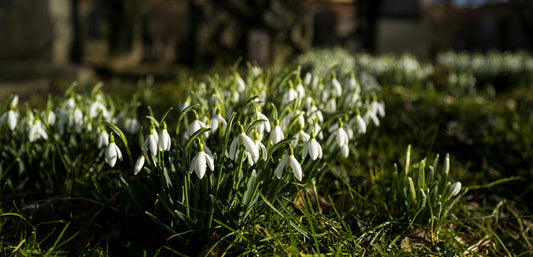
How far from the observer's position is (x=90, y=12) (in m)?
24.7

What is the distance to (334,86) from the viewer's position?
244 cm

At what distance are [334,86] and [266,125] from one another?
0.77 metres

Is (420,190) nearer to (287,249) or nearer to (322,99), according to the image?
(287,249)

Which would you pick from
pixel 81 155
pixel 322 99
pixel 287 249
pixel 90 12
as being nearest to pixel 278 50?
pixel 322 99

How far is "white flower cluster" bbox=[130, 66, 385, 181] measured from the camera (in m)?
1.69

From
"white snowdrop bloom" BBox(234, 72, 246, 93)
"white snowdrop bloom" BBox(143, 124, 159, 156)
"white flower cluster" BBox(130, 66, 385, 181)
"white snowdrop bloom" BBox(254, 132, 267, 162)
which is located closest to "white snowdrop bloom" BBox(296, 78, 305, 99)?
"white flower cluster" BBox(130, 66, 385, 181)

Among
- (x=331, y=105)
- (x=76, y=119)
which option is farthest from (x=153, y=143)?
(x=331, y=105)

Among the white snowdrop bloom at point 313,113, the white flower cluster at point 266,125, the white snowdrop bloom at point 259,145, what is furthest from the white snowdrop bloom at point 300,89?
the white snowdrop bloom at point 259,145

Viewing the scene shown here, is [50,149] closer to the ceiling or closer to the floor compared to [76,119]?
closer to the floor

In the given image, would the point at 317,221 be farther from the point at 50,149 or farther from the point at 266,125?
the point at 50,149

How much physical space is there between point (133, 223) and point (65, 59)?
7.15m

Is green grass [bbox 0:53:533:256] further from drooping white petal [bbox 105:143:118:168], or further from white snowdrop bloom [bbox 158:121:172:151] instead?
white snowdrop bloom [bbox 158:121:172:151]

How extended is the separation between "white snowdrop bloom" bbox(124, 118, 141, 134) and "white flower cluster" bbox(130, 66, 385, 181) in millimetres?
234

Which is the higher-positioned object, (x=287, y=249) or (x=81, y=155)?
(x=81, y=155)
